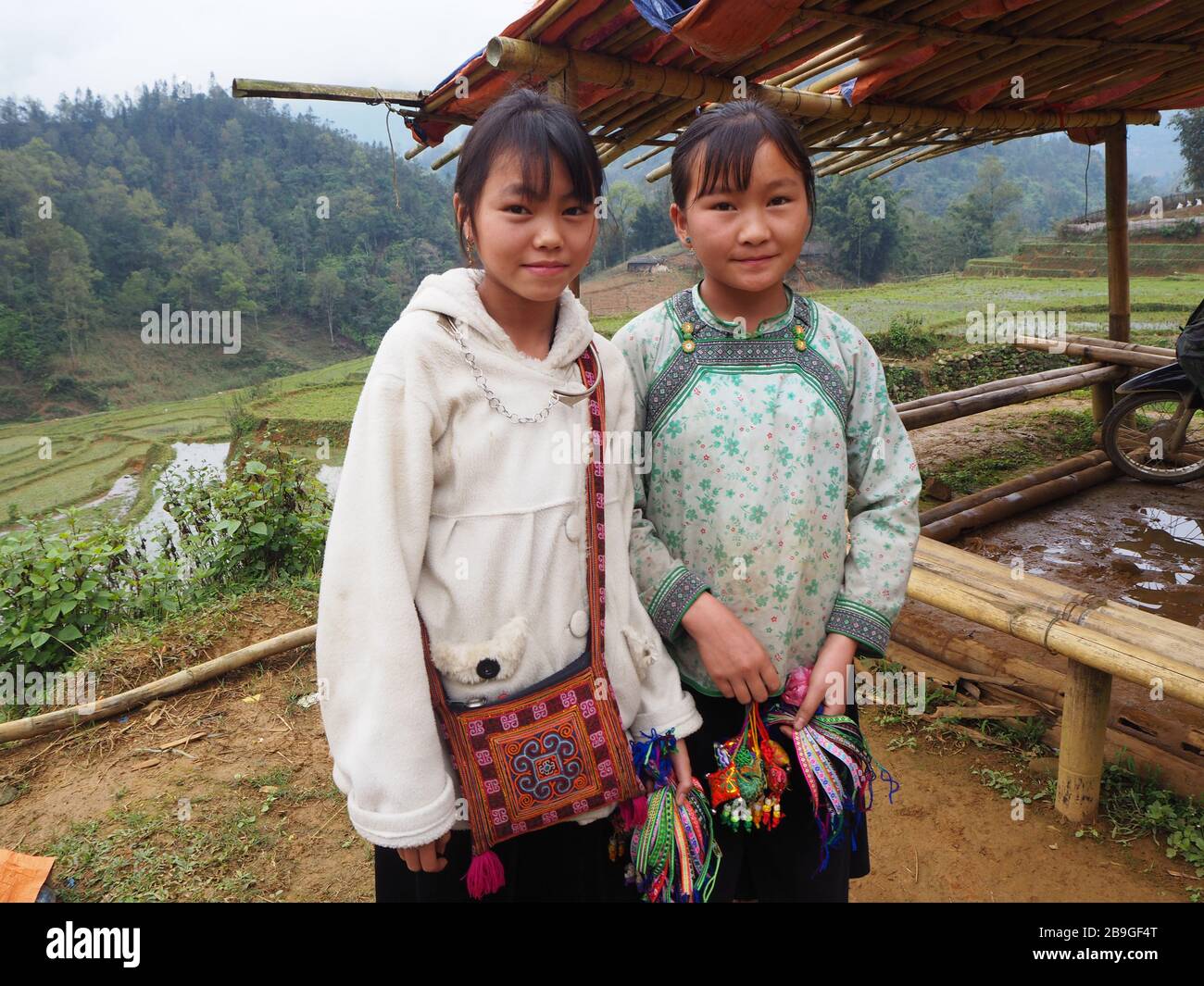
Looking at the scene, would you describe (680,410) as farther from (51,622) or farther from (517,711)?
(51,622)

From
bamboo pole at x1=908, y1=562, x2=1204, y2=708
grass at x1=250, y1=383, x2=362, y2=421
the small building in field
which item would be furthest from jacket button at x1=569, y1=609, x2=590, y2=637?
the small building in field

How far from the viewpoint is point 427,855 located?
1059 millimetres

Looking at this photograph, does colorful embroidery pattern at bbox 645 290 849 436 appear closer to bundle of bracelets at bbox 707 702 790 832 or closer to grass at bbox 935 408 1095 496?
bundle of bracelets at bbox 707 702 790 832

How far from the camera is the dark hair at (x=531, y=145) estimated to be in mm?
1072

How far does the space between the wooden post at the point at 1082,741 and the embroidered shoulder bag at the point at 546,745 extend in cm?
174

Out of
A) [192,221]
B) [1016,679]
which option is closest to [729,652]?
[1016,679]

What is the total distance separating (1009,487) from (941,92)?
233 centimetres

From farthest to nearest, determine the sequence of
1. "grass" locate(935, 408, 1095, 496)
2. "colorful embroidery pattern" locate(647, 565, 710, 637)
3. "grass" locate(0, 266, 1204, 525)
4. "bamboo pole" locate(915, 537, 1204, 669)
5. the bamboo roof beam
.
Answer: "grass" locate(0, 266, 1204, 525) → "grass" locate(935, 408, 1095, 496) → the bamboo roof beam → "bamboo pole" locate(915, 537, 1204, 669) → "colorful embroidery pattern" locate(647, 565, 710, 637)

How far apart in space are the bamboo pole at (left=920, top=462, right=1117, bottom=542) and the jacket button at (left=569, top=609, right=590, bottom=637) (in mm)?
3492

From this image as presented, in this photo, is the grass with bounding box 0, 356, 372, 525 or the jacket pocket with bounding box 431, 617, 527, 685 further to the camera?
the grass with bounding box 0, 356, 372, 525

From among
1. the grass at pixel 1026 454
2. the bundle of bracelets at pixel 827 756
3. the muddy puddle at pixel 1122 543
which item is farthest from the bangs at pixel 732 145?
the grass at pixel 1026 454

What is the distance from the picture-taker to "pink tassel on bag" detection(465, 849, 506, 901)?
1.10 meters

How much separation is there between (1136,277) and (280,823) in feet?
65.1

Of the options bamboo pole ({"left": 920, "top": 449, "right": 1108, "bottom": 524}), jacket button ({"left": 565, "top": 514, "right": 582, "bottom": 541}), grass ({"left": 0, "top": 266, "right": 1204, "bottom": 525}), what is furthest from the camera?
grass ({"left": 0, "top": 266, "right": 1204, "bottom": 525})
